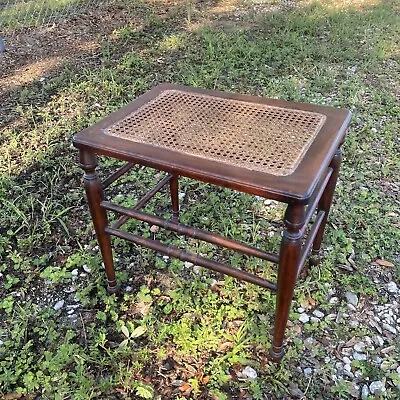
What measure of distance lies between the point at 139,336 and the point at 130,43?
2.97 metres

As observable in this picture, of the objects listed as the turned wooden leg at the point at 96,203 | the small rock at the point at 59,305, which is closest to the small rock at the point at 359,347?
the turned wooden leg at the point at 96,203

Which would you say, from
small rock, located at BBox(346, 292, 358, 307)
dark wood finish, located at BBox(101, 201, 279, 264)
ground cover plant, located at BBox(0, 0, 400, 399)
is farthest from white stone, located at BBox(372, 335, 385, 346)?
dark wood finish, located at BBox(101, 201, 279, 264)

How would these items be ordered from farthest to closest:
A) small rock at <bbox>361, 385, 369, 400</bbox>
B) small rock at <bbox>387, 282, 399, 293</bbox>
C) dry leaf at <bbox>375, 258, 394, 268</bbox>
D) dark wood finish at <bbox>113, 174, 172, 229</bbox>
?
dry leaf at <bbox>375, 258, 394, 268</bbox> < small rock at <bbox>387, 282, 399, 293</bbox> < dark wood finish at <bbox>113, 174, 172, 229</bbox> < small rock at <bbox>361, 385, 369, 400</bbox>

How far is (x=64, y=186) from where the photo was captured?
89.6 inches

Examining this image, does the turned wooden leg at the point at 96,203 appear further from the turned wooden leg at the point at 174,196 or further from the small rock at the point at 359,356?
the small rock at the point at 359,356

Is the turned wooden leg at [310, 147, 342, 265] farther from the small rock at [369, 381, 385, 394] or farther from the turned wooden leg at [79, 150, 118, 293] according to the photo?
the turned wooden leg at [79, 150, 118, 293]

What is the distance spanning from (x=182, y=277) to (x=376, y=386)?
0.80 metres

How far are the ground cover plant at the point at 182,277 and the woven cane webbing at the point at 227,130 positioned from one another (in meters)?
0.65

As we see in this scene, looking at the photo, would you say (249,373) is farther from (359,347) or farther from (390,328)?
(390,328)

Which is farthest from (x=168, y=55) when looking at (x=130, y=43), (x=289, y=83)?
(x=289, y=83)

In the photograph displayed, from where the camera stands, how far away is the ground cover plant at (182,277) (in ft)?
4.72

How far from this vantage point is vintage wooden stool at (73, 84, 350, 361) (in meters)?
1.17

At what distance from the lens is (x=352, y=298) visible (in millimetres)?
1701

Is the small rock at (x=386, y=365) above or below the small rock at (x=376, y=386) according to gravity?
below
